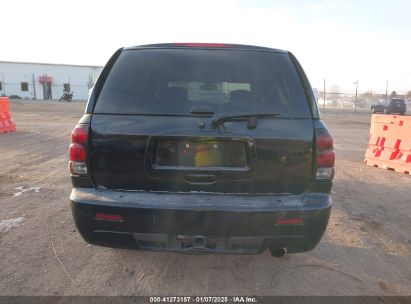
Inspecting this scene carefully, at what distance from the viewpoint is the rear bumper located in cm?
260

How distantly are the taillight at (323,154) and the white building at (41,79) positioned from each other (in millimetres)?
55034

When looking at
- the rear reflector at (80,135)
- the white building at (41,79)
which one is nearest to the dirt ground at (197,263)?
the rear reflector at (80,135)

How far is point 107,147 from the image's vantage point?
2746 mm

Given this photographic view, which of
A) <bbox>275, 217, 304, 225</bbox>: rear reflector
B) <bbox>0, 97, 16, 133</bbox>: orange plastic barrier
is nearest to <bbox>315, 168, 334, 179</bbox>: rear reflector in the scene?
<bbox>275, 217, 304, 225</bbox>: rear reflector

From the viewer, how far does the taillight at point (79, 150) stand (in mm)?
2770

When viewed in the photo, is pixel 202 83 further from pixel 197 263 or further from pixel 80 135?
pixel 197 263

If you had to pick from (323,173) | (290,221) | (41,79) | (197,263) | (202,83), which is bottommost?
(197,263)

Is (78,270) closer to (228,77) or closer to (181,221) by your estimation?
(181,221)

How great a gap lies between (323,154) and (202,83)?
3.87 ft

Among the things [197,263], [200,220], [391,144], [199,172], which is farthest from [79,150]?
[391,144]

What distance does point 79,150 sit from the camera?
2.79 metres

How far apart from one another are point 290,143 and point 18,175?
224 inches

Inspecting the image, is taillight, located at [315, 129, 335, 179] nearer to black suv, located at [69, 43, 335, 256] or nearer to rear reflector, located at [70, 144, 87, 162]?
black suv, located at [69, 43, 335, 256]

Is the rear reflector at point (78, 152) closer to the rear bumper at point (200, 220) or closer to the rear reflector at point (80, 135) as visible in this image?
the rear reflector at point (80, 135)
